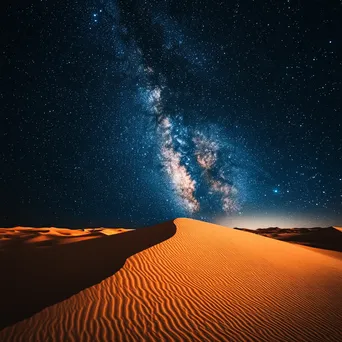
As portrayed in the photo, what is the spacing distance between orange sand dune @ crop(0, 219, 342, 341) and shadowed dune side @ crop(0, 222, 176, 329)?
5 cm

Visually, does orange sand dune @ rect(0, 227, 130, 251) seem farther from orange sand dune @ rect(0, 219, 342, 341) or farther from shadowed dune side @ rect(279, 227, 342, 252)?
shadowed dune side @ rect(279, 227, 342, 252)

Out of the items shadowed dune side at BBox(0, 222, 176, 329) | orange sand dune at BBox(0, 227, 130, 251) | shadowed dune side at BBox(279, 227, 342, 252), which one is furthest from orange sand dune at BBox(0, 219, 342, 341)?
shadowed dune side at BBox(279, 227, 342, 252)

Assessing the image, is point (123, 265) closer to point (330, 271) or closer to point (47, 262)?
point (47, 262)

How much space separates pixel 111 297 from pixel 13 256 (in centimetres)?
838

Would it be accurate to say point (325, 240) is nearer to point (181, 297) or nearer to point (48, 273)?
point (181, 297)

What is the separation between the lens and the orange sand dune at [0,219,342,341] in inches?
168

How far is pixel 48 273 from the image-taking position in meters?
7.99

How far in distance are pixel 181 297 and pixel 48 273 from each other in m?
5.22

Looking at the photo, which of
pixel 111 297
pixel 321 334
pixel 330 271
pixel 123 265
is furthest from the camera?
pixel 330 271

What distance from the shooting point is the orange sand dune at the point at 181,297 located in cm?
427

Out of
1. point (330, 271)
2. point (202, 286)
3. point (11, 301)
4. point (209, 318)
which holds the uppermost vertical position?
point (330, 271)

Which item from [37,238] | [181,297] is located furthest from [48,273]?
[37,238]

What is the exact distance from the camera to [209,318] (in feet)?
15.8

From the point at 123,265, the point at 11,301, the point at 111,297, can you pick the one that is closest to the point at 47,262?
the point at 11,301
